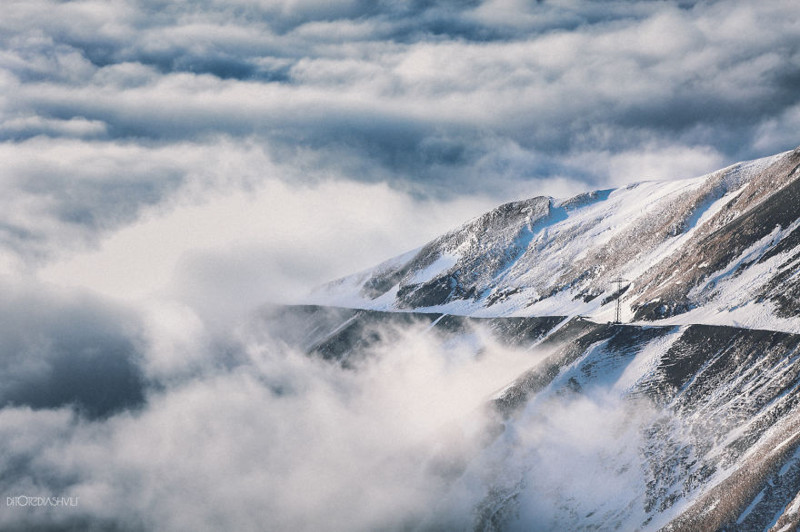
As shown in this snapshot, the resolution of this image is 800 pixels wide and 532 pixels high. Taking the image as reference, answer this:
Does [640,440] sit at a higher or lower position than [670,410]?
lower

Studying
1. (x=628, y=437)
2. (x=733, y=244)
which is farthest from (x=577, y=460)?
(x=733, y=244)

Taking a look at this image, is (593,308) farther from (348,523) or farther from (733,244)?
(348,523)

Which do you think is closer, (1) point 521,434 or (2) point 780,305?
(2) point 780,305

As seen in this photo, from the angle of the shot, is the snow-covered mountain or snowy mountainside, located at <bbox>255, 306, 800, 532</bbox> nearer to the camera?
snowy mountainside, located at <bbox>255, 306, 800, 532</bbox>

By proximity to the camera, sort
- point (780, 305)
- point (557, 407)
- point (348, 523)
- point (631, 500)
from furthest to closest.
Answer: point (348, 523) → point (557, 407) → point (780, 305) → point (631, 500)

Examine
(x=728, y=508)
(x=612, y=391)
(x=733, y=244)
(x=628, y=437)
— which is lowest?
(x=728, y=508)

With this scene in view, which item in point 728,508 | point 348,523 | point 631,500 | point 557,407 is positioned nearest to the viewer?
point 728,508

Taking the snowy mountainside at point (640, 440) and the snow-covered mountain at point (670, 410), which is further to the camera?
the snow-covered mountain at point (670, 410)

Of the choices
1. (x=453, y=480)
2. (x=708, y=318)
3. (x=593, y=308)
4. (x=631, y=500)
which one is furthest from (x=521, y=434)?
(x=593, y=308)

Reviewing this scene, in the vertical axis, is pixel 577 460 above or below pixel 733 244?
below

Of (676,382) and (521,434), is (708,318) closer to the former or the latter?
(676,382)
